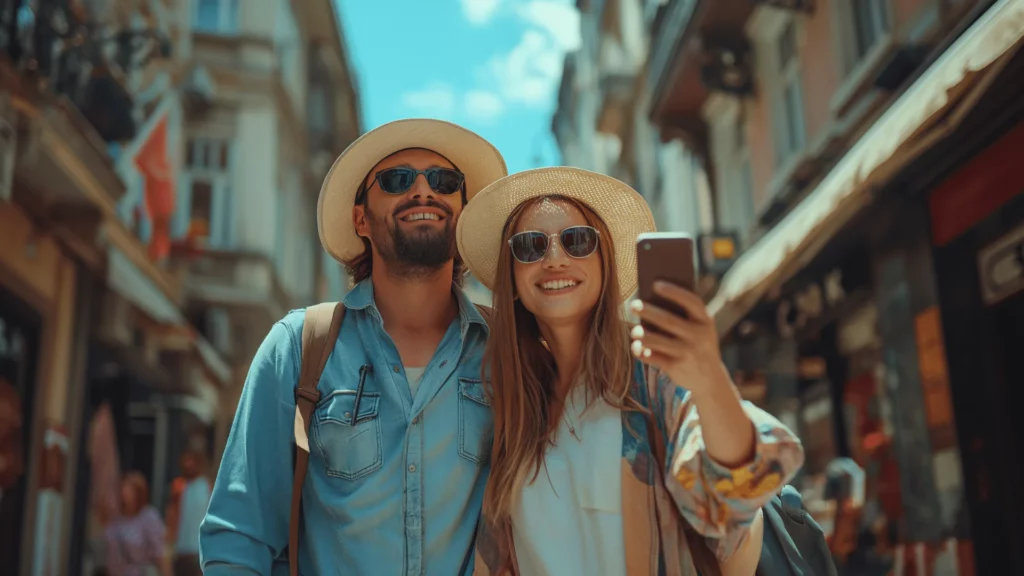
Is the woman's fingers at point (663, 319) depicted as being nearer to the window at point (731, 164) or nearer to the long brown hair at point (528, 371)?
the long brown hair at point (528, 371)

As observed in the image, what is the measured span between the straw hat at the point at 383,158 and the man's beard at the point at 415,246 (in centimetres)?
24

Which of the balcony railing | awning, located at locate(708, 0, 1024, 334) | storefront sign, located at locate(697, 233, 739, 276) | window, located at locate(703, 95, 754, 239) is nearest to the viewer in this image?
awning, located at locate(708, 0, 1024, 334)

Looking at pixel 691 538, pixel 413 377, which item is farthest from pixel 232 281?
pixel 691 538

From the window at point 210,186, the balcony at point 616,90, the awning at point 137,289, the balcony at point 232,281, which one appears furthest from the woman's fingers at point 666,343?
the balcony at point 616,90

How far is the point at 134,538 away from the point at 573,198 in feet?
28.2

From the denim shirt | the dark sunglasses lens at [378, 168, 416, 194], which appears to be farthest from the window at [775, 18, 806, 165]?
the denim shirt

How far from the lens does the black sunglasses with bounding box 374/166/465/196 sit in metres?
3.15

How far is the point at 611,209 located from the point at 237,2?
18777mm

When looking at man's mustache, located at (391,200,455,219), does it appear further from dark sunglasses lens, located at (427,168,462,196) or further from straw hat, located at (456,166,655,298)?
straw hat, located at (456,166,655,298)

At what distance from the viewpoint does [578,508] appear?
2.42m

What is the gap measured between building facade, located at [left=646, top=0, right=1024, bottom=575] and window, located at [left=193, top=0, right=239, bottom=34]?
1128cm

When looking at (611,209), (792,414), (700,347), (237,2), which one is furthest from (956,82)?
(237,2)

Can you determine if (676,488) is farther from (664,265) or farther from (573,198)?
(573,198)

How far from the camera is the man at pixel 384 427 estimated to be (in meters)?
2.61
